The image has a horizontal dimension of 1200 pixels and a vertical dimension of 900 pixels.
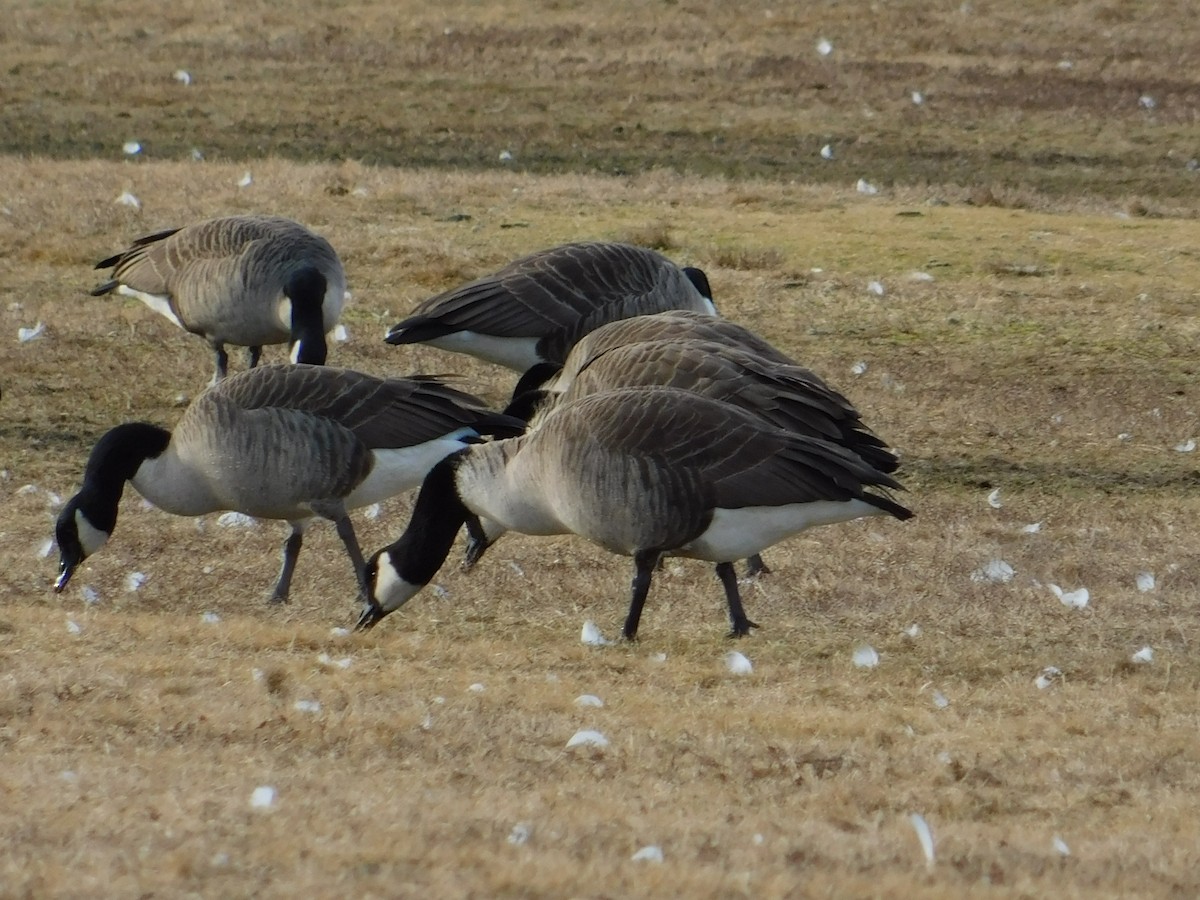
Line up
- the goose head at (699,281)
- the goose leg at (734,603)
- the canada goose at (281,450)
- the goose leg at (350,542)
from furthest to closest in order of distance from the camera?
the goose head at (699,281)
the goose leg at (350,542)
the canada goose at (281,450)
the goose leg at (734,603)

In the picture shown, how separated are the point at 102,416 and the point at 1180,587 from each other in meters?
6.19

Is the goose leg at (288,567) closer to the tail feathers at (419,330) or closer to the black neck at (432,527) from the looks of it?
the black neck at (432,527)

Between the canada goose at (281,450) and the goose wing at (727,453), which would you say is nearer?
the goose wing at (727,453)

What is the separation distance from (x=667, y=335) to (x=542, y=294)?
6.79 feet

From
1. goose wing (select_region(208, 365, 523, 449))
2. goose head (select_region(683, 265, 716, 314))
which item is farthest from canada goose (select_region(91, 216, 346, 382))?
goose wing (select_region(208, 365, 523, 449))

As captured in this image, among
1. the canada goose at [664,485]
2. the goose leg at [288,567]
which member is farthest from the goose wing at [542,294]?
the canada goose at [664,485]

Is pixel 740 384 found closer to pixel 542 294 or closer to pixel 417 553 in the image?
pixel 417 553

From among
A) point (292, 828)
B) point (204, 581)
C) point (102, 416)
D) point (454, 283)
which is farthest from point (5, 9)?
point (292, 828)

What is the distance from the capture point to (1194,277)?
14438 mm

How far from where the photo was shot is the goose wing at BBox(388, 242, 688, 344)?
1033 centimetres

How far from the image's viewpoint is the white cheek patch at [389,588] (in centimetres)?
720

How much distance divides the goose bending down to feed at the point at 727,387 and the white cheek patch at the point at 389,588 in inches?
29.3

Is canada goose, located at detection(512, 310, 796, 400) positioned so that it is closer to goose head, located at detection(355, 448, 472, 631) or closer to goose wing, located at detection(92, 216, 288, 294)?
goose head, located at detection(355, 448, 472, 631)

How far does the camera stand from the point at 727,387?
7715mm
